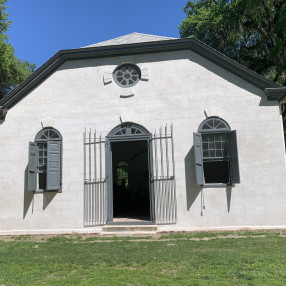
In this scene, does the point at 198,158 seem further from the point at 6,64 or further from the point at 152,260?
the point at 6,64

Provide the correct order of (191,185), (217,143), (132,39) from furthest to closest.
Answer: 1. (132,39)
2. (217,143)
3. (191,185)

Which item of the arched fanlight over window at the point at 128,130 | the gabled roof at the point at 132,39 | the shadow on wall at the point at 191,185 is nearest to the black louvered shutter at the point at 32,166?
the arched fanlight over window at the point at 128,130

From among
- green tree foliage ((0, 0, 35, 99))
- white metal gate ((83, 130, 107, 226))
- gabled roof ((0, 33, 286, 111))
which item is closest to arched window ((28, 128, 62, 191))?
white metal gate ((83, 130, 107, 226))

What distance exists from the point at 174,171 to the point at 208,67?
3.37 meters

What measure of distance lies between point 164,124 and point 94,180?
2.73 m

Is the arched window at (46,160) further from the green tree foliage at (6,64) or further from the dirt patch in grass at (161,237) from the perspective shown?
the green tree foliage at (6,64)

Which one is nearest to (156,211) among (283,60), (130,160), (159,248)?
(159,248)

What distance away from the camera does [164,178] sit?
351 inches

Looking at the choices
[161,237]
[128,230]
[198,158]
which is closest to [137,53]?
[198,158]

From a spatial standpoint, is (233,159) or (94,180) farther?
(94,180)

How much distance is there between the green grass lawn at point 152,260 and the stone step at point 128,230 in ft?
2.28

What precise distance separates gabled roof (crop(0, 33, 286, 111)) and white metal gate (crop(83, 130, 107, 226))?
99.5 inches

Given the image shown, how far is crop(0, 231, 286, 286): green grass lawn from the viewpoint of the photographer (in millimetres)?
4398

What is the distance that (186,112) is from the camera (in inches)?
360
